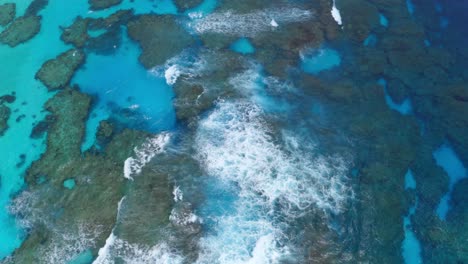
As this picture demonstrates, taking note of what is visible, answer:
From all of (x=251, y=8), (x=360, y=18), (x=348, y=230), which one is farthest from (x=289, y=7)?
(x=348, y=230)

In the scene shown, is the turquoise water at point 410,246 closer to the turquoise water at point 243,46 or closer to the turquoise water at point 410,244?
the turquoise water at point 410,244

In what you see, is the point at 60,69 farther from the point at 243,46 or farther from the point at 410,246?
the point at 410,246

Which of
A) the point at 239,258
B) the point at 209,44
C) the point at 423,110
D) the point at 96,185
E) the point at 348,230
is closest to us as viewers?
the point at 239,258

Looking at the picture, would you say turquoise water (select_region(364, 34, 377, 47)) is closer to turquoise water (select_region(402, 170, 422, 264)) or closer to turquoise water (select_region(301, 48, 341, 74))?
turquoise water (select_region(301, 48, 341, 74))

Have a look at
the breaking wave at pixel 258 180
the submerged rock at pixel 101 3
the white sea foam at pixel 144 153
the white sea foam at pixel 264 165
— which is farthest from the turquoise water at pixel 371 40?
the submerged rock at pixel 101 3

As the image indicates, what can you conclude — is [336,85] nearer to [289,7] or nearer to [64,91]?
[289,7]

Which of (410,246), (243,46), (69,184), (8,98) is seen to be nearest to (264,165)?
(410,246)

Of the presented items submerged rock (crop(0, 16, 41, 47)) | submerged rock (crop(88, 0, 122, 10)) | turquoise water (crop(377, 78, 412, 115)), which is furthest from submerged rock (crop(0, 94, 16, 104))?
turquoise water (crop(377, 78, 412, 115))
